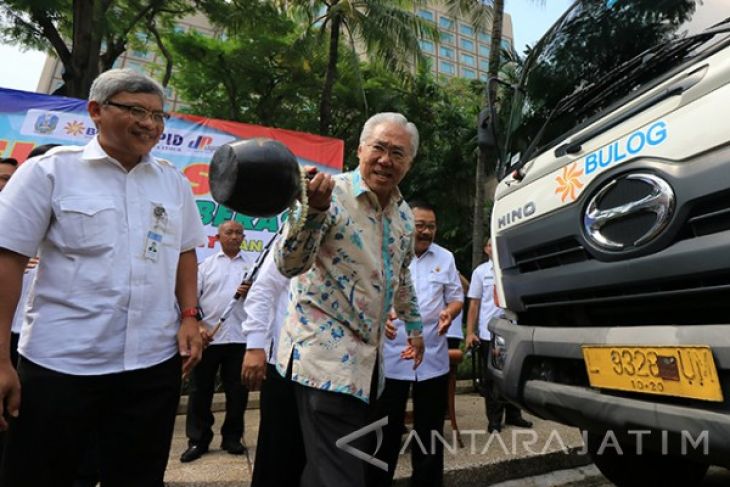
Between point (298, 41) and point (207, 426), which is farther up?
point (298, 41)

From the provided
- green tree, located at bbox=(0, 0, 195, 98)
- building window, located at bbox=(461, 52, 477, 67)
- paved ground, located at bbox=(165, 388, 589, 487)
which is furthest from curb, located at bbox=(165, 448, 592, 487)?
building window, located at bbox=(461, 52, 477, 67)

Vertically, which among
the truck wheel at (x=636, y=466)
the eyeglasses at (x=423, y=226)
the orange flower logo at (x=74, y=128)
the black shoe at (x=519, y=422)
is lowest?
the black shoe at (x=519, y=422)

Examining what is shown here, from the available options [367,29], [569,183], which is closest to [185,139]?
[569,183]

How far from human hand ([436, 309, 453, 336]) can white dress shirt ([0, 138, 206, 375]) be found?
5.52 feet

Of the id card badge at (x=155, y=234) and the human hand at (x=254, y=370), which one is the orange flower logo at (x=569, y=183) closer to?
the human hand at (x=254, y=370)

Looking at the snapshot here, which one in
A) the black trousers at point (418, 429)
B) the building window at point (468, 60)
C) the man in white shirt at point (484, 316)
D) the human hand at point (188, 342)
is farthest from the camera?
the building window at point (468, 60)

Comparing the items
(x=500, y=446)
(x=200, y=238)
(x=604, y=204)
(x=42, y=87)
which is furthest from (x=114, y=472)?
(x=42, y=87)

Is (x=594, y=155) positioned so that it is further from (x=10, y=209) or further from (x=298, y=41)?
(x=298, y=41)

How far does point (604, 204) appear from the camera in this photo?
1763mm

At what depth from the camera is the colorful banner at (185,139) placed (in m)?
4.74

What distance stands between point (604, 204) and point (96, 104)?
5.81 ft

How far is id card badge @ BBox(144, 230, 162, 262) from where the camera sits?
1.65 m

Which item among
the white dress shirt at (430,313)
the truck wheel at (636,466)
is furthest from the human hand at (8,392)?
the truck wheel at (636,466)

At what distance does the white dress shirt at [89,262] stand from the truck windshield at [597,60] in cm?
180
